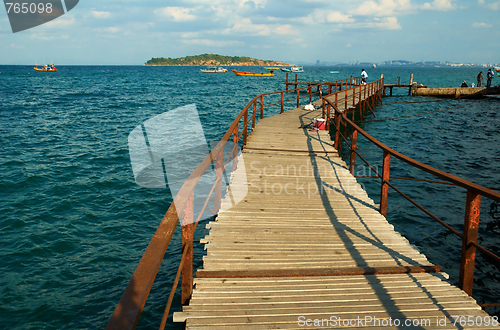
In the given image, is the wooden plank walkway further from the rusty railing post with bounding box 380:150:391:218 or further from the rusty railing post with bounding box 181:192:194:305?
the rusty railing post with bounding box 380:150:391:218

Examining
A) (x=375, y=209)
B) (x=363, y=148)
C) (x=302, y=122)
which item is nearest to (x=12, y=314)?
(x=375, y=209)

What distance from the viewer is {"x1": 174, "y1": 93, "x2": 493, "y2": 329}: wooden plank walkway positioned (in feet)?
9.59

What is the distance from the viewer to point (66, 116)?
26031 mm

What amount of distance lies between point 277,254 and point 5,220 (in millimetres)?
8433

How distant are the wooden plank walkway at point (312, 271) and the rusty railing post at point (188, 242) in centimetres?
11

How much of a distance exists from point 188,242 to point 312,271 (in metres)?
1.55

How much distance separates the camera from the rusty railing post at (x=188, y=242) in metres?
2.59

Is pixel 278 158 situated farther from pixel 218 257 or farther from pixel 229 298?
pixel 229 298

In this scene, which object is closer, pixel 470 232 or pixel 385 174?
pixel 470 232

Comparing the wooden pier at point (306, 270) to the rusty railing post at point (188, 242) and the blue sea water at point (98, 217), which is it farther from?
the blue sea water at point (98, 217)

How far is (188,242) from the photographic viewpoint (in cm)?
287

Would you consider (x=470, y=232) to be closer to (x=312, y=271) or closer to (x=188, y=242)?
(x=312, y=271)

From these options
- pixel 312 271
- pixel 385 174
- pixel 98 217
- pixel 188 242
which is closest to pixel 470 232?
pixel 312 271

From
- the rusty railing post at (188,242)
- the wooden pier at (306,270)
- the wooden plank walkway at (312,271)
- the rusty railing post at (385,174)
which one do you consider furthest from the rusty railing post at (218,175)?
the rusty railing post at (385,174)
